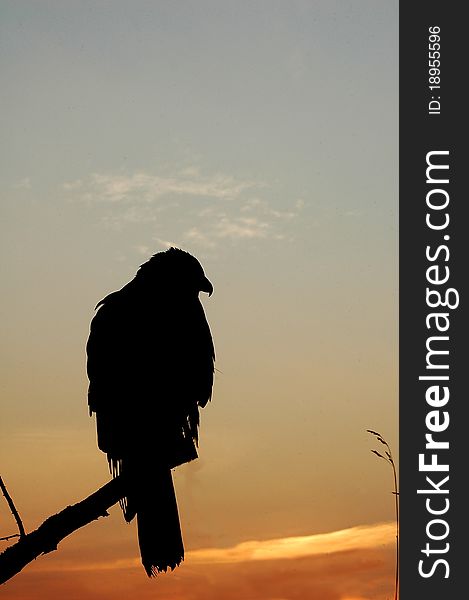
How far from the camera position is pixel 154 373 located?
16.8 ft

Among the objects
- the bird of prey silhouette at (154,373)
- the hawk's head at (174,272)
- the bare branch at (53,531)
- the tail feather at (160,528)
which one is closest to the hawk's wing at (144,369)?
the bird of prey silhouette at (154,373)

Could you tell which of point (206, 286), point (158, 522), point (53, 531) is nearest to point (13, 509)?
point (53, 531)

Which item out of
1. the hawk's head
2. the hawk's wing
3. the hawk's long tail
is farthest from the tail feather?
the hawk's head

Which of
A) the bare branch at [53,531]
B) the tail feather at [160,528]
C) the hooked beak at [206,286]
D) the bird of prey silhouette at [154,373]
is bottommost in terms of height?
the bare branch at [53,531]

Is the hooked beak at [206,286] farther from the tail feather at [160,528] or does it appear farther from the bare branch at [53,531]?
the bare branch at [53,531]

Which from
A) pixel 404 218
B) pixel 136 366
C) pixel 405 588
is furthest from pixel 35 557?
pixel 404 218

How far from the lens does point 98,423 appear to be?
5473 mm

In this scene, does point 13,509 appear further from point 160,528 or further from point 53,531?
point 160,528

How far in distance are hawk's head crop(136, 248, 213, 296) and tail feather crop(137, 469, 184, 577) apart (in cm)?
123

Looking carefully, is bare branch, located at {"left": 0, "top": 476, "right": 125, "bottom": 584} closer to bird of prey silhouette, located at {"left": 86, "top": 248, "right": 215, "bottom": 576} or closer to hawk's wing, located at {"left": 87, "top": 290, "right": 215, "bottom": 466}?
bird of prey silhouette, located at {"left": 86, "top": 248, "right": 215, "bottom": 576}

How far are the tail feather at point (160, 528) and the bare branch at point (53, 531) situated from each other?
4.17 feet

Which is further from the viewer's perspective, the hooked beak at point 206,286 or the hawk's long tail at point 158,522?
the hooked beak at point 206,286

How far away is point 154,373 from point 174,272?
69 centimetres

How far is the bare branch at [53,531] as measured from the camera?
3027 mm
